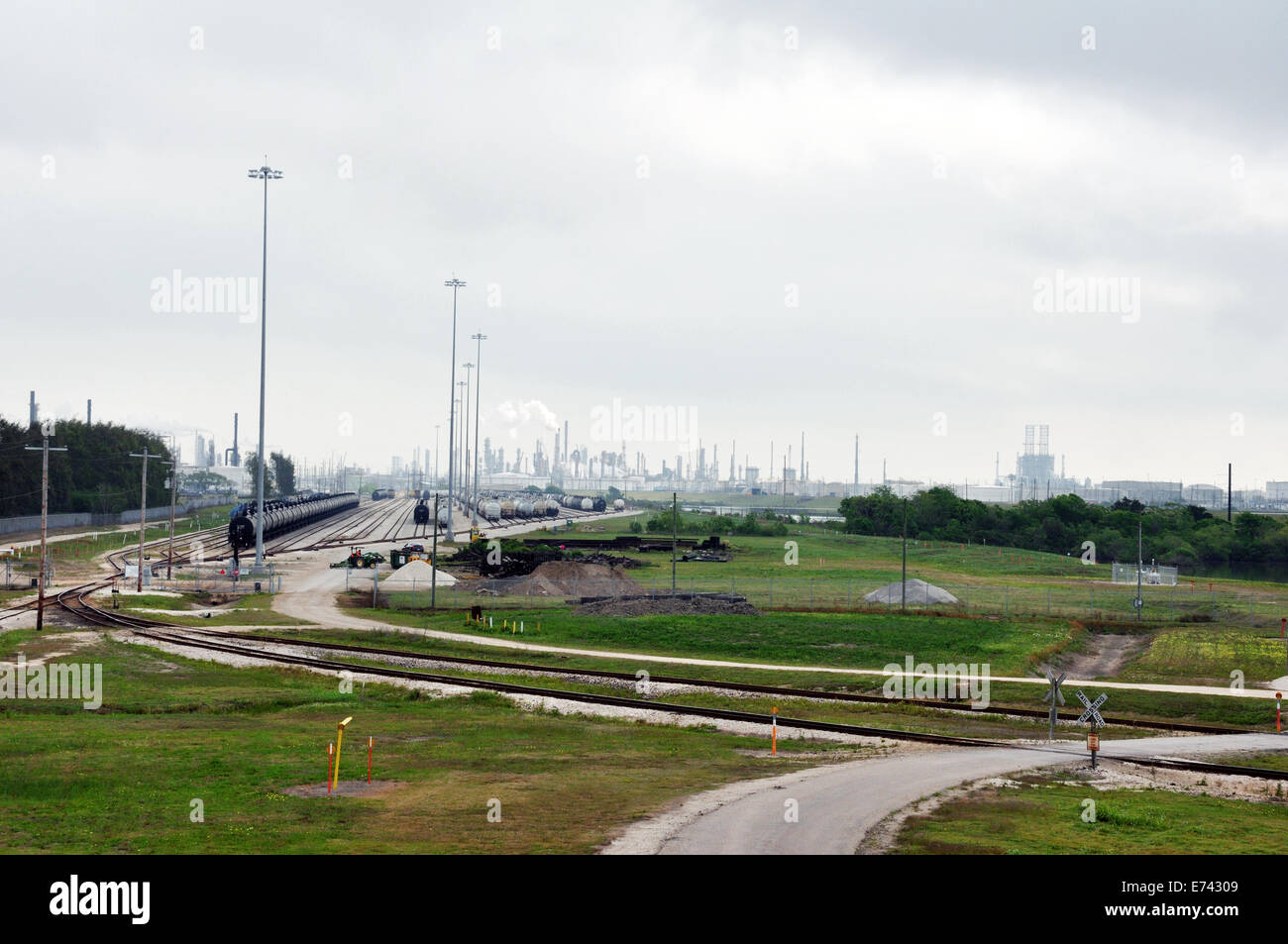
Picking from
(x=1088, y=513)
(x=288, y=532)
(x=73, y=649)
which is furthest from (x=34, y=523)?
(x=1088, y=513)

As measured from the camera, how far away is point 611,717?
3691cm

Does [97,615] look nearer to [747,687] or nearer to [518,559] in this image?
[518,559]

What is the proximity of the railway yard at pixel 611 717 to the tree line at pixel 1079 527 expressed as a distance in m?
70.9

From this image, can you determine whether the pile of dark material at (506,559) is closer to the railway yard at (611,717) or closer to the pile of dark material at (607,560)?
the pile of dark material at (607,560)

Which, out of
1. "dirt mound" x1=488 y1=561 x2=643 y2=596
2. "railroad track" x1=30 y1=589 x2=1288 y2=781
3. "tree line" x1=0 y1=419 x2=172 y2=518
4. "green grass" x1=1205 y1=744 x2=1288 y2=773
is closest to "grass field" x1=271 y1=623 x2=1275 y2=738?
"railroad track" x1=30 y1=589 x2=1288 y2=781

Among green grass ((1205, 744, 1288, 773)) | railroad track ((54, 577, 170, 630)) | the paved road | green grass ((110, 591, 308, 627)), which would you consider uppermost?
the paved road

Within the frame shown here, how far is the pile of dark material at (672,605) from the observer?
68000 millimetres

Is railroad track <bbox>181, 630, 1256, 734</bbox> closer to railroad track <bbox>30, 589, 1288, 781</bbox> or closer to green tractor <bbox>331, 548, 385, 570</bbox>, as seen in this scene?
railroad track <bbox>30, 589, 1288, 781</bbox>

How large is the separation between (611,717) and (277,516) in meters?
98.0

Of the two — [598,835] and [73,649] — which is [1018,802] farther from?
[73,649]

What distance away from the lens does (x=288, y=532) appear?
5374 inches

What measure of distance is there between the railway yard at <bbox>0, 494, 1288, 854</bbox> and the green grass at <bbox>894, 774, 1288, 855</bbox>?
0.40ft

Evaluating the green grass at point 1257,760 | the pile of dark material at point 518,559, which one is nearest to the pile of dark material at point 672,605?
the pile of dark material at point 518,559

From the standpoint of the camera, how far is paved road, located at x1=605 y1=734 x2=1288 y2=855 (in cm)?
1845
